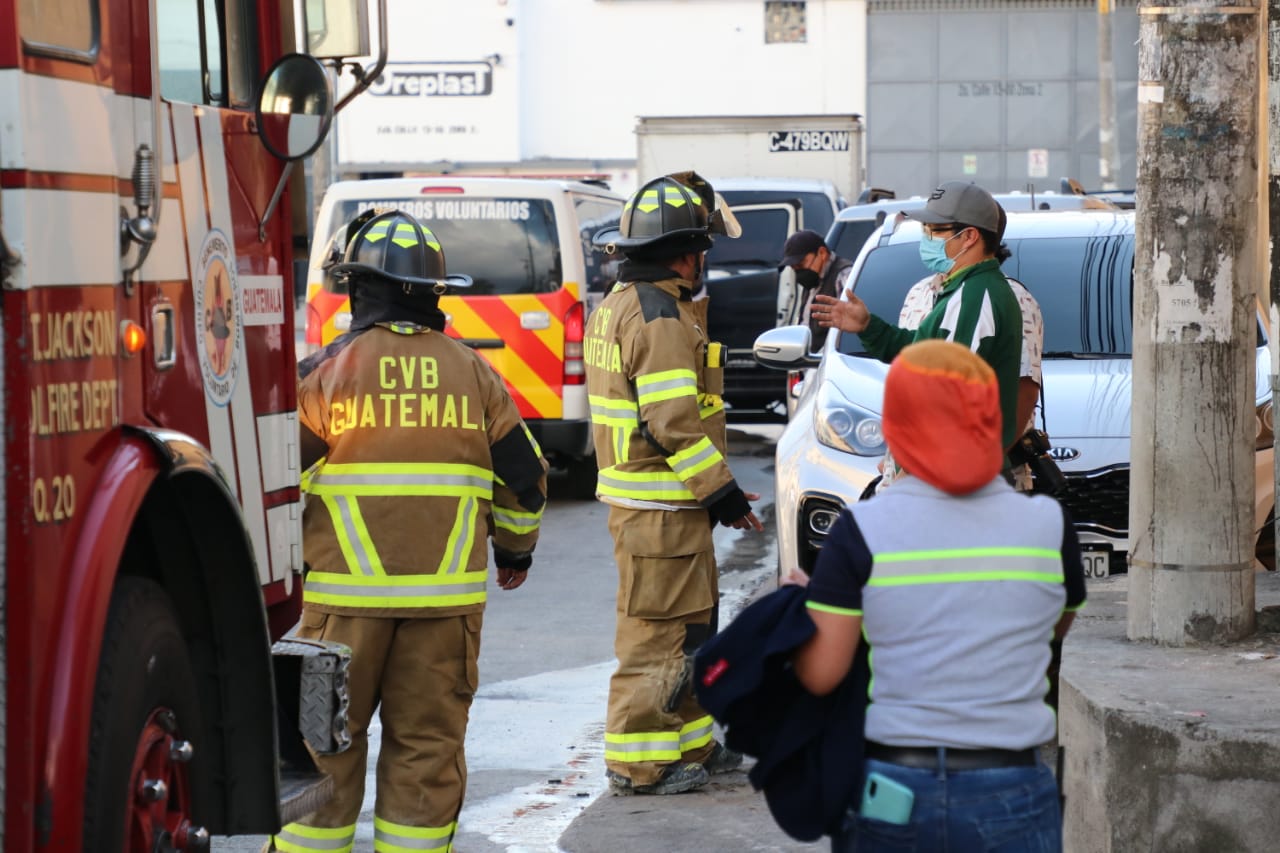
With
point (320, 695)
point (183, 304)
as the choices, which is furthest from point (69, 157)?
point (320, 695)

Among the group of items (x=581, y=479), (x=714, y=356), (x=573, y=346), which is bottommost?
(x=581, y=479)

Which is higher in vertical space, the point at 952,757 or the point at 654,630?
the point at 952,757

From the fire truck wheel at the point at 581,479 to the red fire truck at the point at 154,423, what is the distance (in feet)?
27.8

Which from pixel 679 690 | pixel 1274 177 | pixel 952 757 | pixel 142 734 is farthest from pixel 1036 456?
→ pixel 142 734

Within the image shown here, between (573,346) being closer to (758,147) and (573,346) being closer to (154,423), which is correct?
(154,423)

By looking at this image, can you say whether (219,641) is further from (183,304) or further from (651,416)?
(651,416)

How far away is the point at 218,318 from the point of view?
4.14 meters

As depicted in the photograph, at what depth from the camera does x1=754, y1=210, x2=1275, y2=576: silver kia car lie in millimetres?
7086

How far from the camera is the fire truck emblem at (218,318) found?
4035mm

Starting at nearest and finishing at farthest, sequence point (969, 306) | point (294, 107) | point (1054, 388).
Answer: point (294, 107) → point (969, 306) → point (1054, 388)

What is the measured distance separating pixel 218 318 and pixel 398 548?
2.79 ft

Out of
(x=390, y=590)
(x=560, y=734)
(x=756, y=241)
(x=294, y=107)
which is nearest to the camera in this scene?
(x=294, y=107)

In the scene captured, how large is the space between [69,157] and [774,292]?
12697mm

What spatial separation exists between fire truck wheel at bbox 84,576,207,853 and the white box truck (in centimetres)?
1726
